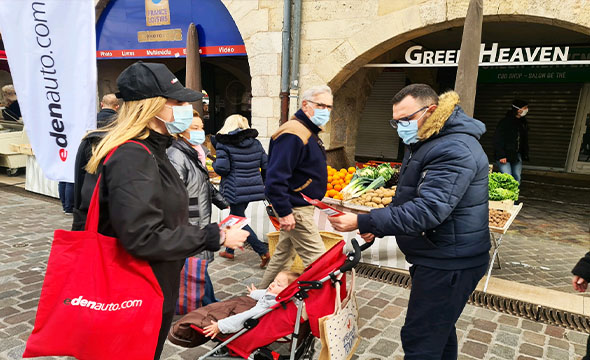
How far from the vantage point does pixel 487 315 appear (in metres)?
3.92

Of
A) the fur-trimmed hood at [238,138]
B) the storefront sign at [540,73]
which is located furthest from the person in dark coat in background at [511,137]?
the fur-trimmed hood at [238,138]

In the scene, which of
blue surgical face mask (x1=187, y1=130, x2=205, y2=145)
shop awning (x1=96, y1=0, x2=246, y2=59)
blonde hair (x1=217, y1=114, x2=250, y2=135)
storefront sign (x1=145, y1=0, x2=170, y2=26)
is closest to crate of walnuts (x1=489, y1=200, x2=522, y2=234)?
blonde hair (x1=217, y1=114, x2=250, y2=135)

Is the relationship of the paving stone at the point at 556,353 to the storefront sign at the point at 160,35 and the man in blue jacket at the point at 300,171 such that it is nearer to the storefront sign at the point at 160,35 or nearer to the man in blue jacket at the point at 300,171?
the man in blue jacket at the point at 300,171

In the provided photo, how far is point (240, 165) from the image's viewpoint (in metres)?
4.93

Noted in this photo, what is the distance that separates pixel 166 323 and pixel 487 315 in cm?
329

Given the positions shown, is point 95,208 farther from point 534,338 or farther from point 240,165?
point 534,338

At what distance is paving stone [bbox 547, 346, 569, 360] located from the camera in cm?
325

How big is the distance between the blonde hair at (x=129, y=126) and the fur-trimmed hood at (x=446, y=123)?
1433 millimetres

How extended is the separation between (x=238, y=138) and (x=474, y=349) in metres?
3.31

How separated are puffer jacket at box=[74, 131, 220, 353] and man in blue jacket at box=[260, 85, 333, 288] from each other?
60.9 inches

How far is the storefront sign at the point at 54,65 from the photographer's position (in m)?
3.76

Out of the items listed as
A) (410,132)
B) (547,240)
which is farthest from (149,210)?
(547,240)

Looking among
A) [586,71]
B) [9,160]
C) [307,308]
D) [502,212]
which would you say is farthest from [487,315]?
[9,160]

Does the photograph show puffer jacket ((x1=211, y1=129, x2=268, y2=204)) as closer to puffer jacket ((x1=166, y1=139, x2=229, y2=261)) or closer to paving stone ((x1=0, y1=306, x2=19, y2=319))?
puffer jacket ((x1=166, y1=139, x2=229, y2=261))
